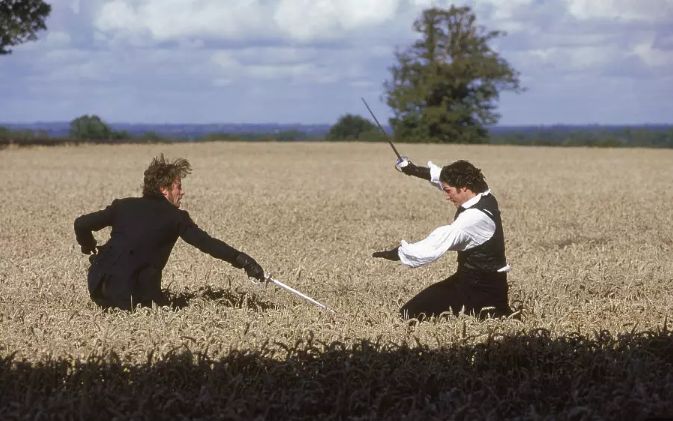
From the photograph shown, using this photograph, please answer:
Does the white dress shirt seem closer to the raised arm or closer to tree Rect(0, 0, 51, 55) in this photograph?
the raised arm

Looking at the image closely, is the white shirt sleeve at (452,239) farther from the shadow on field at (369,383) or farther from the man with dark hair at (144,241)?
the man with dark hair at (144,241)

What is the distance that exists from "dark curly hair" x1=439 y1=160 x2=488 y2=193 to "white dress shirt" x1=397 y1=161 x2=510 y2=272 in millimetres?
123

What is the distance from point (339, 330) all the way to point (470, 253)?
1387 mm

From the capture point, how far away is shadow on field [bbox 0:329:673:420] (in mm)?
5426

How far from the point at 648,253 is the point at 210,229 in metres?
6.35

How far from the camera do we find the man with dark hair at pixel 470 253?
7879 millimetres

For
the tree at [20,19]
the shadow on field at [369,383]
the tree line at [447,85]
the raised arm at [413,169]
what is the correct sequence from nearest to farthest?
the shadow on field at [369,383] < the raised arm at [413,169] < the tree at [20,19] < the tree line at [447,85]

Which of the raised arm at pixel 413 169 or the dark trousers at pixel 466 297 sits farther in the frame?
the raised arm at pixel 413 169

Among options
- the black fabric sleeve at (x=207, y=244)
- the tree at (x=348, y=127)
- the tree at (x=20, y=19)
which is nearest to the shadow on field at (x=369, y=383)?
the black fabric sleeve at (x=207, y=244)

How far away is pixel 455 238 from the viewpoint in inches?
306

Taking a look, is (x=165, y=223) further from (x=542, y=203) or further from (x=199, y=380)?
(x=542, y=203)

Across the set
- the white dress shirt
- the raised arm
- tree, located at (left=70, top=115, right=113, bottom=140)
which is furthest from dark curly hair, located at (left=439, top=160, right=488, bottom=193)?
tree, located at (left=70, top=115, right=113, bottom=140)

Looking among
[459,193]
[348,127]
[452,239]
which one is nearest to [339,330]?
[452,239]

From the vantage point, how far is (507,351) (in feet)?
21.4
